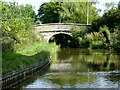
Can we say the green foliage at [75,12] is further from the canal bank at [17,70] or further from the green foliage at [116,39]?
the canal bank at [17,70]

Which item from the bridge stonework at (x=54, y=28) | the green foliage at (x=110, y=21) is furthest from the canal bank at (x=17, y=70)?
the bridge stonework at (x=54, y=28)

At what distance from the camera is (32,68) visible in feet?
46.8

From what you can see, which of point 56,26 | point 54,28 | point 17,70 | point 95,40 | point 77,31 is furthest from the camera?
point 54,28

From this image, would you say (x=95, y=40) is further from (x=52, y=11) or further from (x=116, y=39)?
(x=52, y=11)

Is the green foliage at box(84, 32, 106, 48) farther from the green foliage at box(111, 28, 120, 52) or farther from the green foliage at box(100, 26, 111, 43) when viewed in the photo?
the green foliage at box(111, 28, 120, 52)

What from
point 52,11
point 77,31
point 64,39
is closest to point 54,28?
point 77,31

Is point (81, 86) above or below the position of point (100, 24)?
below

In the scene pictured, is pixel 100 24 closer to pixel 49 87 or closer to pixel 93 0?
pixel 93 0

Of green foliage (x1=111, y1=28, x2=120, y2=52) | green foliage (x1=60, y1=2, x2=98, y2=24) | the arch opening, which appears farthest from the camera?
green foliage (x1=60, y1=2, x2=98, y2=24)

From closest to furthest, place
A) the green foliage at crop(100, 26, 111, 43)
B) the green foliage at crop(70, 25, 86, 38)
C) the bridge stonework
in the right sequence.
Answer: the green foliage at crop(100, 26, 111, 43), the green foliage at crop(70, 25, 86, 38), the bridge stonework

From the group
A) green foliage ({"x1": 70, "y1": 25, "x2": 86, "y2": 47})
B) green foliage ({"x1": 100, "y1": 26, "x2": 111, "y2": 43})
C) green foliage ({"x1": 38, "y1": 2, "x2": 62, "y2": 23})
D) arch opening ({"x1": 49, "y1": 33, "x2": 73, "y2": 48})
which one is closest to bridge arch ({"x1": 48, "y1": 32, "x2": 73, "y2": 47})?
arch opening ({"x1": 49, "y1": 33, "x2": 73, "y2": 48})

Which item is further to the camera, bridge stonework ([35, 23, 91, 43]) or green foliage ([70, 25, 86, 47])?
bridge stonework ([35, 23, 91, 43])

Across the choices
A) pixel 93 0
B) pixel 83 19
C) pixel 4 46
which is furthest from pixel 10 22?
pixel 93 0

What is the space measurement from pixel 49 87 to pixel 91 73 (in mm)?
4534
